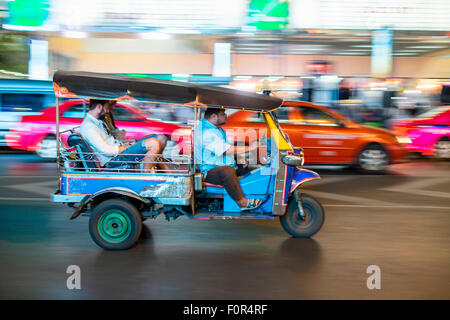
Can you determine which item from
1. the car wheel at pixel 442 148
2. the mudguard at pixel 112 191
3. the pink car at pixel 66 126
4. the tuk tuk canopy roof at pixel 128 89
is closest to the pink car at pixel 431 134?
the car wheel at pixel 442 148

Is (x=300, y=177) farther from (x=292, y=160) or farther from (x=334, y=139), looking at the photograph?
(x=334, y=139)

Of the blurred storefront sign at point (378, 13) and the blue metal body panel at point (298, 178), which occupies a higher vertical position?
the blurred storefront sign at point (378, 13)

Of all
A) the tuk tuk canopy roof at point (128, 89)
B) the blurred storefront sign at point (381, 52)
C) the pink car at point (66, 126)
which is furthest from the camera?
the blurred storefront sign at point (381, 52)

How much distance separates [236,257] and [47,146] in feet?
28.3

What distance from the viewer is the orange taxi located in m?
11.0

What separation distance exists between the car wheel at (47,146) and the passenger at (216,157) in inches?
302

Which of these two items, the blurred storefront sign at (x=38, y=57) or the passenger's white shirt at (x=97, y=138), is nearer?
the passenger's white shirt at (x=97, y=138)

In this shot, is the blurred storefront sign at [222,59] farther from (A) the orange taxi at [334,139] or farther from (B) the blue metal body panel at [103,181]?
(B) the blue metal body panel at [103,181]

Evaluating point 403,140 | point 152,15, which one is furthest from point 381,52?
point 152,15

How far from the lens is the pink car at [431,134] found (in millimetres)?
13336

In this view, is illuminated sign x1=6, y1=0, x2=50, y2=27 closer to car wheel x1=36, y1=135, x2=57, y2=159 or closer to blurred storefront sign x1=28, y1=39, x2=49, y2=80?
blurred storefront sign x1=28, y1=39, x2=49, y2=80

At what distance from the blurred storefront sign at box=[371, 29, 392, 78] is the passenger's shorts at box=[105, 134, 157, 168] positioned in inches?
513

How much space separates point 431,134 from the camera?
13.3m
